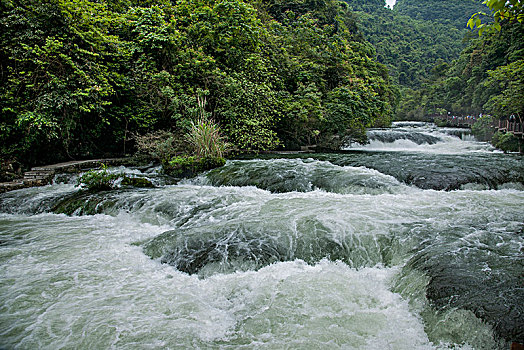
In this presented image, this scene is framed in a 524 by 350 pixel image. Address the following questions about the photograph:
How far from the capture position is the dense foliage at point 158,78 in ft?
26.0

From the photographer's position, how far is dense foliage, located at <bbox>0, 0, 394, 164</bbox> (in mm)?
7922

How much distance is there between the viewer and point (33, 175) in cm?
764

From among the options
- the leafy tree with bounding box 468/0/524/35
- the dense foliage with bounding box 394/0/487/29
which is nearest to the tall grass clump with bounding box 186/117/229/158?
the leafy tree with bounding box 468/0/524/35

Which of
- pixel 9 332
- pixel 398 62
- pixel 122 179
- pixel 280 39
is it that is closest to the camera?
pixel 9 332

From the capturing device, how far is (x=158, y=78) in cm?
994

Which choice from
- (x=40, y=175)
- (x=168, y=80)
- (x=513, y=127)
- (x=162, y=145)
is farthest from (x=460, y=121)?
(x=40, y=175)

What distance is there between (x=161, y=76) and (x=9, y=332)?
8.83 metres

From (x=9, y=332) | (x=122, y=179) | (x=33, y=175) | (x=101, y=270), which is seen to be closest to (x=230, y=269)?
(x=101, y=270)

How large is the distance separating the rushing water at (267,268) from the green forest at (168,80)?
7.68 feet

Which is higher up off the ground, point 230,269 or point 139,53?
point 139,53

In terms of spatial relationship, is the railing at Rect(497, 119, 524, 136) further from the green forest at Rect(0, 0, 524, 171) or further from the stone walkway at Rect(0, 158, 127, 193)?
the stone walkway at Rect(0, 158, 127, 193)

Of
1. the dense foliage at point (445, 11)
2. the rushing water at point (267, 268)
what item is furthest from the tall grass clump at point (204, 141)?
the dense foliage at point (445, 11)

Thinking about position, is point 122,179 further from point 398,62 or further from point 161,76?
point 398,62

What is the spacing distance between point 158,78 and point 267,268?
28.1 feet
